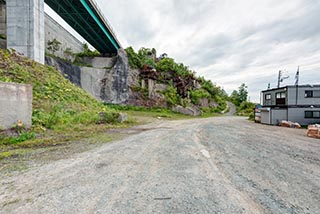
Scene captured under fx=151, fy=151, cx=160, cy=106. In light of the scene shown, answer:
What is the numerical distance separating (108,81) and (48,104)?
654 inches

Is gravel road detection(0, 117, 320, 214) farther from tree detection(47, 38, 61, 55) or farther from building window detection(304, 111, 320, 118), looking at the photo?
tree detection(47, 38, 61, 55)

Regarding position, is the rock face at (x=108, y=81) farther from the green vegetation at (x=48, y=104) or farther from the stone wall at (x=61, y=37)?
the green vegetation at (x=48, y=104)

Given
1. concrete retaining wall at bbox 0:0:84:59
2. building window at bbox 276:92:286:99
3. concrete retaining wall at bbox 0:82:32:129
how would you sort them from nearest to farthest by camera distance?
1. concrete retaining wall at bbox 0:82:32:129
2. concrete retaining wall at bbox 0:0:84:59
3. building window at bbox 276:92:286:99

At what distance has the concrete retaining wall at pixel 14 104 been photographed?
5465 mm

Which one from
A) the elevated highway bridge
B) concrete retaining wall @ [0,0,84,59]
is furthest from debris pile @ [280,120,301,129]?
concrete retaining wall @ [0,0,84,59]

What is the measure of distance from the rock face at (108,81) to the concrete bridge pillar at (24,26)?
388 inches

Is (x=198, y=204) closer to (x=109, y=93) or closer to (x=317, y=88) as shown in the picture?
(x=317, y=88)

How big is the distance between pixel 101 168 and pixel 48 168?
108 cm

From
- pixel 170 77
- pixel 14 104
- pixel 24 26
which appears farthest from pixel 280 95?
pixel 24 26

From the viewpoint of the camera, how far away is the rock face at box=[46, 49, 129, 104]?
22.9 metres

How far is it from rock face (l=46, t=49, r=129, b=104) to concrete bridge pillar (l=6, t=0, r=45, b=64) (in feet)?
32.4

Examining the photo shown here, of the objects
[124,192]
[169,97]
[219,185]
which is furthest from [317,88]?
[124,192]

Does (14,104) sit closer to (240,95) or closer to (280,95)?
(280,95)

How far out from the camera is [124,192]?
2230mm
